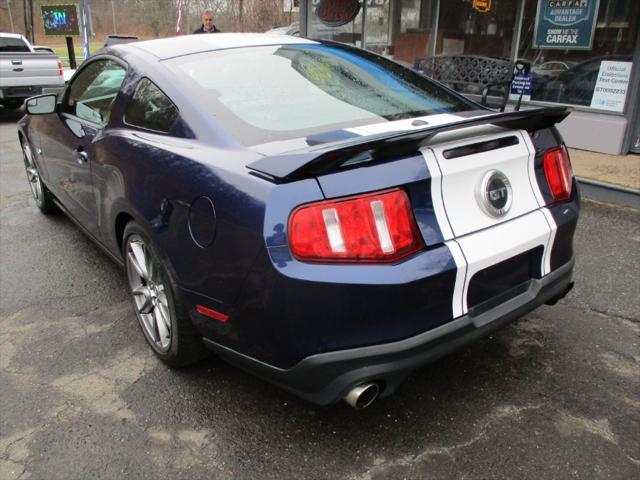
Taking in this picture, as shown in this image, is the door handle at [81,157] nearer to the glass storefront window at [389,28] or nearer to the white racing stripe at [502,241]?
the white racing stripe at [502,241]

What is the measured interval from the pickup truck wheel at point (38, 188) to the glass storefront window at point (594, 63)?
584cm

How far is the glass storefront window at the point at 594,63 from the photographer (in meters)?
6.19

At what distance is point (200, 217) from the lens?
2174 mm

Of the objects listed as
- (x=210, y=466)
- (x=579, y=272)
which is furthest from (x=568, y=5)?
(x=210, y=466)

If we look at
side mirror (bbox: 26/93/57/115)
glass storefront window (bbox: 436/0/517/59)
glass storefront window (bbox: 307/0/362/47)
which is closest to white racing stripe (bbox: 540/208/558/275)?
side mirror (bbox: 26/93/57/115)

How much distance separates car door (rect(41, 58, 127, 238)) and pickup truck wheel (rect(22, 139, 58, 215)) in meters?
0.85

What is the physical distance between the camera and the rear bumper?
6.30ft

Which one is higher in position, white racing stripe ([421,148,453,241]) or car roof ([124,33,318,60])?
car roof ([124,33,318,60])

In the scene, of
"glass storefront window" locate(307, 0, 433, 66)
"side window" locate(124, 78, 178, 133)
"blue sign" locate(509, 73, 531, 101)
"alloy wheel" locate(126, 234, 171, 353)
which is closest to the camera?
"side window" locate(124, 78, 178, 133)

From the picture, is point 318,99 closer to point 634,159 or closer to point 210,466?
point 210,466

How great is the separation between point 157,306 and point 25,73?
963 cm

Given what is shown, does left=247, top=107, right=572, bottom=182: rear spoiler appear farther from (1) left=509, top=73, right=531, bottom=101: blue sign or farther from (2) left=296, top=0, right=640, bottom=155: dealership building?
(1) left=509, top=73, right=531, bottom=101: blue sign

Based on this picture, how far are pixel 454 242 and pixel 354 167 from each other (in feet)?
1.52

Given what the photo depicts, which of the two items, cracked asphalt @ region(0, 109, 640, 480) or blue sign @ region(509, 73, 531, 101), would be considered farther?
blue sign @ region(509, 73, 531, 101)
